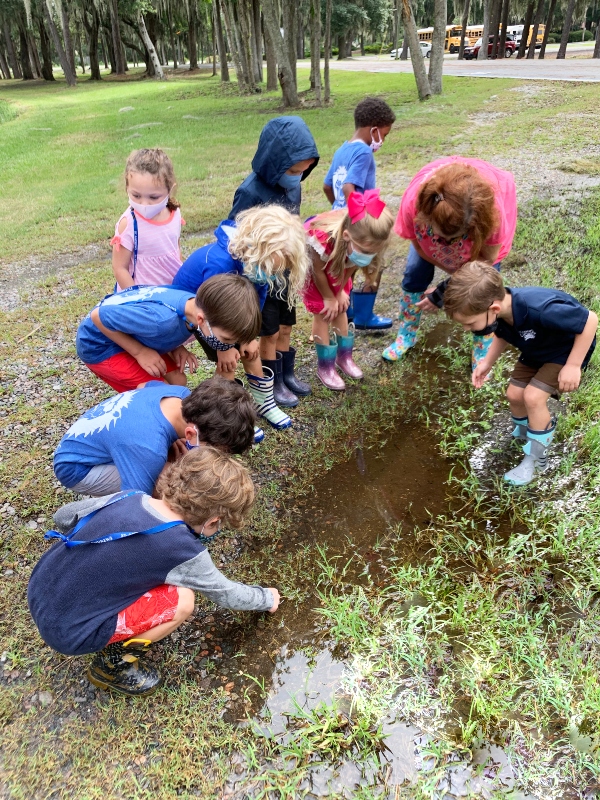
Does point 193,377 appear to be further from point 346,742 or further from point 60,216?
point 60,216

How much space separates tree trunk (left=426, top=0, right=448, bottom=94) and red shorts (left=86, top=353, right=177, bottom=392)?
13.0 metres

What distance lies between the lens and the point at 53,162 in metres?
11.7

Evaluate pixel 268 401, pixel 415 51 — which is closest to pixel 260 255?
pixel 268 401

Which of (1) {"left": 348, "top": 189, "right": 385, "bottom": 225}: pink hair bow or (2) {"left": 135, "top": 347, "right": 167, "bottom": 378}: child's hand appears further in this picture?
(1) {"left": 348, "top": 189, "right": 385, "bottom": 225}: pink hair bow

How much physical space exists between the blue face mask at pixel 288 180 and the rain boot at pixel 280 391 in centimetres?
101

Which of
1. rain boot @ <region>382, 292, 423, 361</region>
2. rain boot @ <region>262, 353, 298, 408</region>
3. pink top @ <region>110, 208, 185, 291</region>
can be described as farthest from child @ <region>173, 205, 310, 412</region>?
rain boot @ <region>382, 292, 423, 361</region>

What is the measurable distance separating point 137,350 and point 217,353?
383 mm

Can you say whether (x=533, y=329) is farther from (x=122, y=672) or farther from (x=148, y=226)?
(x=122, y=672)

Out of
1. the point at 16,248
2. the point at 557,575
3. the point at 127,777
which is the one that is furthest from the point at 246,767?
the point at 16,248

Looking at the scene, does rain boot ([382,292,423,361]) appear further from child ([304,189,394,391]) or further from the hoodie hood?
the hoodie hood

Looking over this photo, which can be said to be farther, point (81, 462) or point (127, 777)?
point (81, 462)

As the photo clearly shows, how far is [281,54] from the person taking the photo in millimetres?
14336

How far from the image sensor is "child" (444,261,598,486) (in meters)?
2.57

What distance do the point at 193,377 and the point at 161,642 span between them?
2120mm
